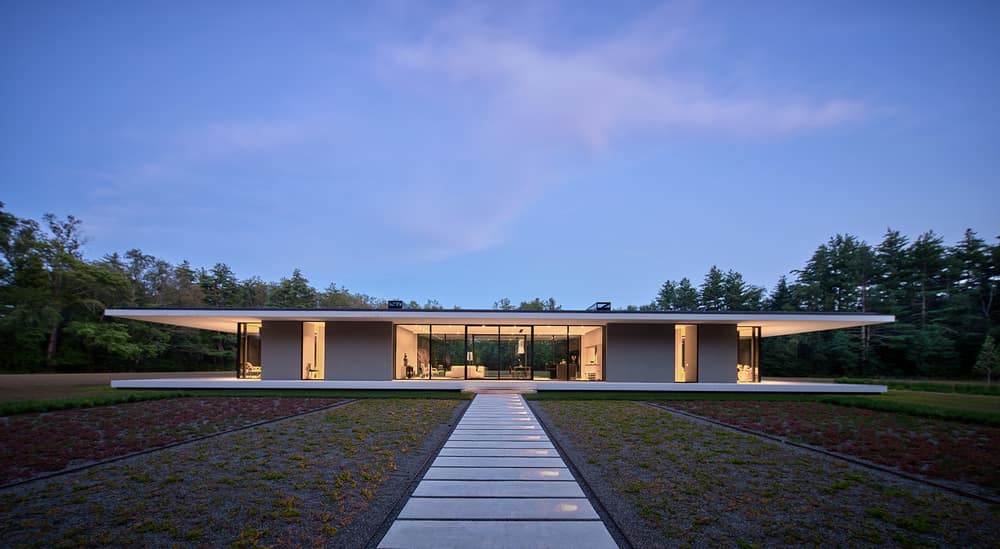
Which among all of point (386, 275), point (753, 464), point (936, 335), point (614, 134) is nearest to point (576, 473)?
point (753, 464)

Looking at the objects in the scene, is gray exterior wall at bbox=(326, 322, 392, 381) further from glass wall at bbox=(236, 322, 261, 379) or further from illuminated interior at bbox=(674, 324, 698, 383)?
illuminated interior at bbox=(674, 324, 698, 383)

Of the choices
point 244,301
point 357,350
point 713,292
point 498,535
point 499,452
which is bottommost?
point 499,452

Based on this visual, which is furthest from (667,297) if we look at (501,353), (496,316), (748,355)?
(496,316)

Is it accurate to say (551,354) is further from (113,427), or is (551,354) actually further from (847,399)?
(113,427)

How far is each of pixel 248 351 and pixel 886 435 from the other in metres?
19.5

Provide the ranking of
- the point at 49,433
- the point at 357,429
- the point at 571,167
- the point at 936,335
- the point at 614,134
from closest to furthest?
the point at 49,433
the point at 357,429
the point at 614,134
the point at 571,167
the point at 936,335

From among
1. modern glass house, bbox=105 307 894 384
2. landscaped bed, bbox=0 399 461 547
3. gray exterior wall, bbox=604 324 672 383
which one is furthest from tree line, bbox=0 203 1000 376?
landscaped bed, bbox=0 399 461 547

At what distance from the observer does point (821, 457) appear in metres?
6.37

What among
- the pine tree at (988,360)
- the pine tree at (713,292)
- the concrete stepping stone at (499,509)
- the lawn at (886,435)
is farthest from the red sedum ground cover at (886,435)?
the pine tree at (713,292)

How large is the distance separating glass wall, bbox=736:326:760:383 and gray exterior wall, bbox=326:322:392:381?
1258cm

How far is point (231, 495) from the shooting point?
4.40 meters

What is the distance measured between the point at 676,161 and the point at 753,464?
24501 mm

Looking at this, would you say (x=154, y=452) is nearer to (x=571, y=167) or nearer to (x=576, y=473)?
(x=576, y=473)

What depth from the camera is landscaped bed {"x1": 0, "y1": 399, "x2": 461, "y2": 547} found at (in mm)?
3408
